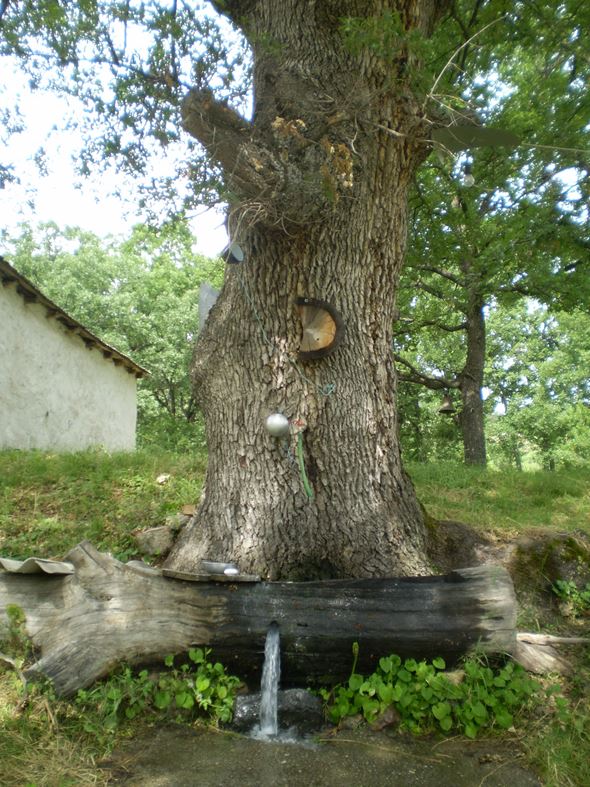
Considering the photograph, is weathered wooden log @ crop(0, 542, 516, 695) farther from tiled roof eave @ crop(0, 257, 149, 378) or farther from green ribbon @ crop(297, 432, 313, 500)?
tiled roof eave @ crop(0, 257, 149, 378)

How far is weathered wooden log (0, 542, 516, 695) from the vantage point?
11.2 ft

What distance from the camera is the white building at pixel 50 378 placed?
435 inches

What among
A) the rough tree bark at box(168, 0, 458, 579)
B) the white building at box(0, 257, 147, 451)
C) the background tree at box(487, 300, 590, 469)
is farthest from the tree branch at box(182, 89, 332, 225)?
the background tree at box(487, 300, 590, 469)

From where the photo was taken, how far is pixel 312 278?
431cm

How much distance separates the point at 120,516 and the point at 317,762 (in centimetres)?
322

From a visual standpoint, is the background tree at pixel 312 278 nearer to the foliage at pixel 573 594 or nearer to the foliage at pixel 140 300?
the foliage at pixel 573 594

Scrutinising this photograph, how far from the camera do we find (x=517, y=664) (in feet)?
11.2

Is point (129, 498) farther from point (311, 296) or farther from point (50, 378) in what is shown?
point (50, 378)

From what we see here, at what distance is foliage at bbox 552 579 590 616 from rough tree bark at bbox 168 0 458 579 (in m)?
1.36

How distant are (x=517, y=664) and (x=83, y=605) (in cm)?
270

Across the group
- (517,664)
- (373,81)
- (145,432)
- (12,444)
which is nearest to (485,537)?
(517,664)

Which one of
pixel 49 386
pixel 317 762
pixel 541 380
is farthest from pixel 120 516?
pixel 541 380

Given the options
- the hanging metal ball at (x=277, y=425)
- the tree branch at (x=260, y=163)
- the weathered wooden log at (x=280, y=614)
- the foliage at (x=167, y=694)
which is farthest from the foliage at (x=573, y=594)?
the tree branch at (x=260, y=163)

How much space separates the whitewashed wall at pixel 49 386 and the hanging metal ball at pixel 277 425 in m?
7.81
